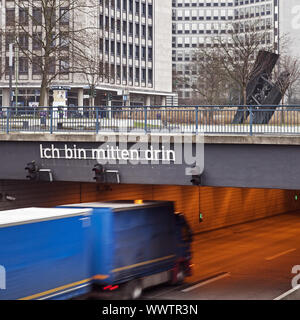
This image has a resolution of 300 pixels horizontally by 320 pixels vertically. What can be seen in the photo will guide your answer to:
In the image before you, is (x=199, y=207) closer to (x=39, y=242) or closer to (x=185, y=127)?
(x=185, y=127)

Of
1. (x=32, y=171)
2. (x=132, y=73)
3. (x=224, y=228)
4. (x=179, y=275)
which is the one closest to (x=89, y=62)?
(x=224, y=228)

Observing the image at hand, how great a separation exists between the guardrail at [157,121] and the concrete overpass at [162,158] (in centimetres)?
64

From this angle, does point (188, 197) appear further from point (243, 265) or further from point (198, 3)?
point (198, 3)

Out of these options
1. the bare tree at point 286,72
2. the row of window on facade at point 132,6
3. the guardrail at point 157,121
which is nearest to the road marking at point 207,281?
the guardrail at point 157,121

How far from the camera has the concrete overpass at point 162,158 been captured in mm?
19562

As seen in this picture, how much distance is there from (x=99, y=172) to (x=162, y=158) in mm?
2434

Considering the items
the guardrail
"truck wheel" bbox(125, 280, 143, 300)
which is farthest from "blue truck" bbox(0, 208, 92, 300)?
the guardrail

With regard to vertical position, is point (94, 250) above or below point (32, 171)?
below

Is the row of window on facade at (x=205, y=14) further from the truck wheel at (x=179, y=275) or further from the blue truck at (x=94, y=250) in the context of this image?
the blue truck at (x=94, y=250)

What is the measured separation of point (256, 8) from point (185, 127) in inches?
4930

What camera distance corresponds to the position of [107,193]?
29531 mm

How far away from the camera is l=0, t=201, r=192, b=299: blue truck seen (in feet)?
42.0

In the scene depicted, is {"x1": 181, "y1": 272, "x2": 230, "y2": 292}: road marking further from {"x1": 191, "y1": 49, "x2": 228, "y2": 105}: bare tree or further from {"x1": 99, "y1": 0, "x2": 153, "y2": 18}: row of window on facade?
{"x1": 99, "y1": 0, "x2": 153, "y2": 18}: row of window on facade

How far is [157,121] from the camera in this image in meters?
22.3
